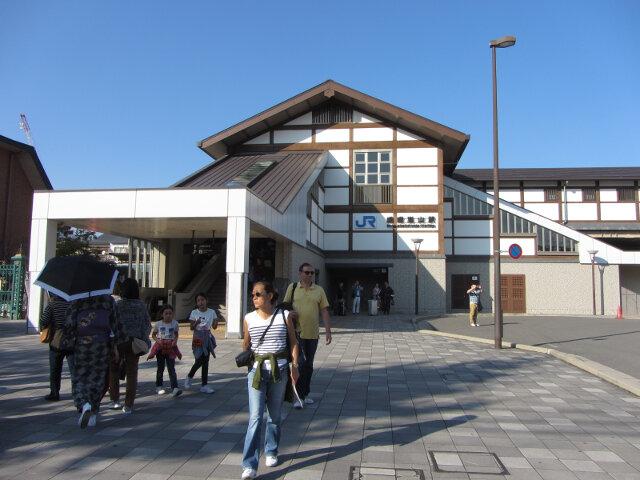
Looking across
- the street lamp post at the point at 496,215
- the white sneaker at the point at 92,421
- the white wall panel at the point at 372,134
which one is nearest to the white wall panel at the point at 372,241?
the white wall panel at the point at 372,134

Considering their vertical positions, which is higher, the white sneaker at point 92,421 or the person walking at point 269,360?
the person walking at point 269,360

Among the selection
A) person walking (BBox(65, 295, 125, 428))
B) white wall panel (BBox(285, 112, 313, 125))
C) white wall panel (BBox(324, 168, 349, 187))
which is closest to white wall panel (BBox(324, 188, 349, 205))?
white wall panel (BBox(324, 168, 349, 187))

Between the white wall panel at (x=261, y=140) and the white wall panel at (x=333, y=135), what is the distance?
2.51 m

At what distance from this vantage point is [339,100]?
23.6 metres

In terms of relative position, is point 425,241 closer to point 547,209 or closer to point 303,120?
point 303,120

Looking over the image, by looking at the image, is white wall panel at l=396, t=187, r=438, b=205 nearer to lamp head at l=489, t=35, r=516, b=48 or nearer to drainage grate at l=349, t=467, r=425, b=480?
lamp head at l=489, t=35, r=516, b=48

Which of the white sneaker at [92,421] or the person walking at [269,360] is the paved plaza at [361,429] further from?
the person walking at [269,360]

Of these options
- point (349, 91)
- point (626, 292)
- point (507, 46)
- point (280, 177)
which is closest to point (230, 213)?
point (280, 177)

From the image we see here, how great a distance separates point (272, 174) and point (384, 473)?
15.5m

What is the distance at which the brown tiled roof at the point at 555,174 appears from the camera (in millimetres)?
27891

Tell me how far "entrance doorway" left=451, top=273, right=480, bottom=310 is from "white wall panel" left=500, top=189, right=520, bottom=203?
23.6 feet

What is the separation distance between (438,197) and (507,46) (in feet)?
40.6

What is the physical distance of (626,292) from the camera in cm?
2564

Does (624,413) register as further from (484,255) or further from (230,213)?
(484,255)
